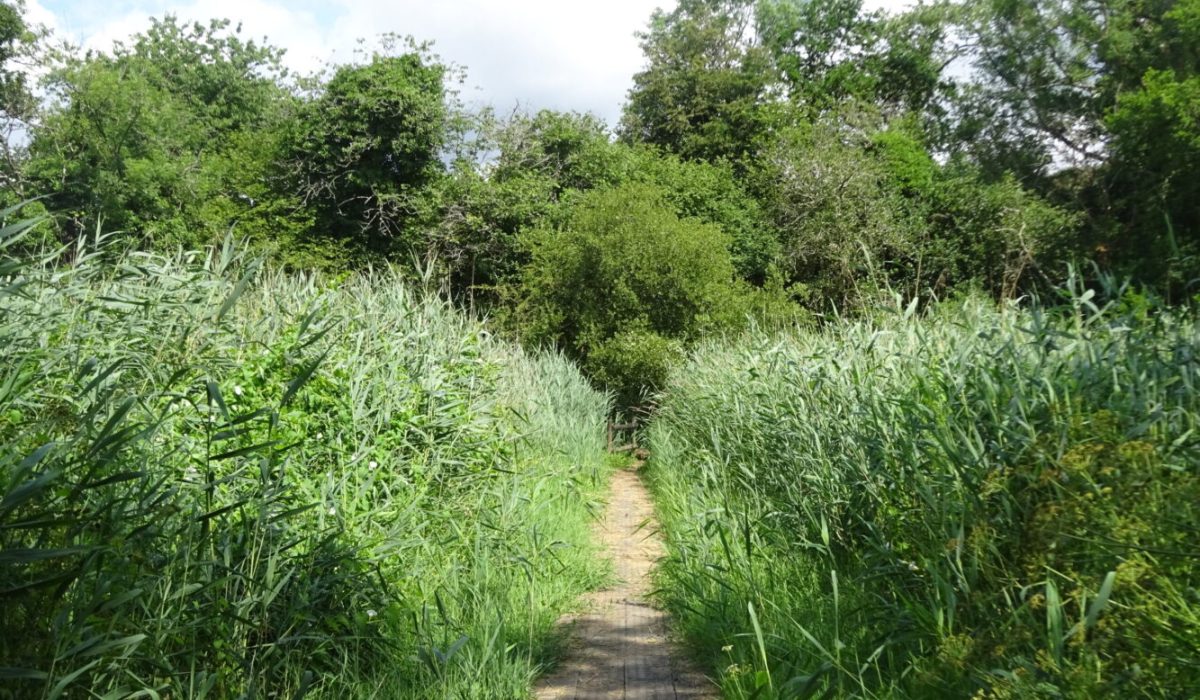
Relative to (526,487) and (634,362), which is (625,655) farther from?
(634,362)

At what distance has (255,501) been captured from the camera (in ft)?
13.6

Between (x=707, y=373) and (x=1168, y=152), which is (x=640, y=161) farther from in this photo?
(x=707, y=373)

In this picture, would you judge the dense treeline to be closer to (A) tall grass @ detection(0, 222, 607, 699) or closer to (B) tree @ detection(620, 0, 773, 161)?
(B) tree @ detection(620, 0, 773, 161)

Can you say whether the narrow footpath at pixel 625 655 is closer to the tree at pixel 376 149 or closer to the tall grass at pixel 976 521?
the tall grass at pixel 976 521

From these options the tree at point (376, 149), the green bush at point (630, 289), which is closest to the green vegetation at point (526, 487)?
the green bush at point (630, 289)

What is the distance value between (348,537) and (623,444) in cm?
1321

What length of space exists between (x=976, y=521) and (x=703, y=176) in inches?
889

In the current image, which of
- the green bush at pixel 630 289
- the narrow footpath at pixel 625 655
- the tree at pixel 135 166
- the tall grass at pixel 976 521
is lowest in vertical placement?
the narrow footpath at pixel 625 655

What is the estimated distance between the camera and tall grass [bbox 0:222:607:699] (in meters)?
3.20

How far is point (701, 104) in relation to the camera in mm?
29766

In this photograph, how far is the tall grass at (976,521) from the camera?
2.96m

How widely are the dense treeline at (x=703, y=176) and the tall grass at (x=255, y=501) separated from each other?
1158 cm


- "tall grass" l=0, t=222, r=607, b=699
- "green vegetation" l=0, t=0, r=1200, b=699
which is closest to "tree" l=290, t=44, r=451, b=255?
Result: "green vegetation" l=0, t=0, r=1200, b=699

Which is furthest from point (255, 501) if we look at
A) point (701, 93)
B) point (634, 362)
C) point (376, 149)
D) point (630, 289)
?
point (701, 93)
